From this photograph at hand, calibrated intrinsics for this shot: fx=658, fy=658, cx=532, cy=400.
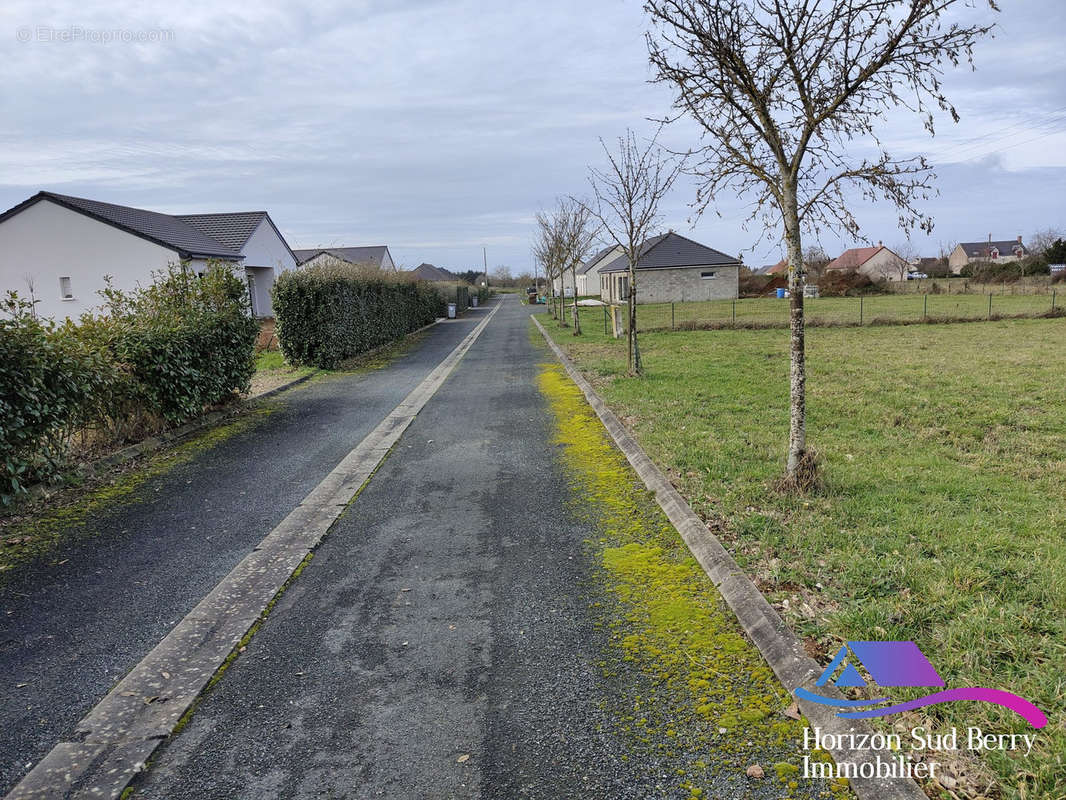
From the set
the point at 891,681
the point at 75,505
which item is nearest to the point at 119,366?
the point at 75,505

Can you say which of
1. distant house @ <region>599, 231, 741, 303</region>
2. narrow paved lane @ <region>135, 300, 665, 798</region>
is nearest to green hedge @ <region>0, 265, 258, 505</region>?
narrow paved lane @ <region>135, 300, 665, 798</region>

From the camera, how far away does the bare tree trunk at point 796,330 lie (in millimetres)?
5312

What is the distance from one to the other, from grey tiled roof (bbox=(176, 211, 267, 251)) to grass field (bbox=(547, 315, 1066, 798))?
2669 centimetres

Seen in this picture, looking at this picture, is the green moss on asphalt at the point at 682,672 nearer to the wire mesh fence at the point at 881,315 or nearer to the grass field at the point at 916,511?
the grass field at the point at 916,511

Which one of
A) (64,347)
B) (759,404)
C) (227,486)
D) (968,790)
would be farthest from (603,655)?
(759,404)

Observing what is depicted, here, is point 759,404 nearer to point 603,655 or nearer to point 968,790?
point 603,655

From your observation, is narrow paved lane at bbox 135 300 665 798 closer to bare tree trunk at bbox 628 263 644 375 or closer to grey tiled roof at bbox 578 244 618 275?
bare tree trunk at bbox 628 263 644 375

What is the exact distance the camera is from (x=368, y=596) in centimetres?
410

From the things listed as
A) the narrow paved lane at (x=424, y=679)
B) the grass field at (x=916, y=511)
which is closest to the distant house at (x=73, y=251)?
the grass field at (x=916, y=511)

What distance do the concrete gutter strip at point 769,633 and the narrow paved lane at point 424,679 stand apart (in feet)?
2.54

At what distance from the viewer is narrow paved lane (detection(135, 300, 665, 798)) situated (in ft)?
8.35

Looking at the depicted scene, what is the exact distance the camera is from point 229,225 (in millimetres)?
33312

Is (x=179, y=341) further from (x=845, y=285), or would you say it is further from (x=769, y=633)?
(x=845, y=285)

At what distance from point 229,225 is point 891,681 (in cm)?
3625
